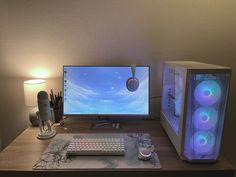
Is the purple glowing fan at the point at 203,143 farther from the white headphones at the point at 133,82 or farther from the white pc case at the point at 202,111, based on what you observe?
the white headphones at the point at 133,82

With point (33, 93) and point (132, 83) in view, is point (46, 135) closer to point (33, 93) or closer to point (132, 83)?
point (33, 93)

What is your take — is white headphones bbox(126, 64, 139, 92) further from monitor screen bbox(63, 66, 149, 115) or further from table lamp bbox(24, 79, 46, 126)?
table lamp bbox(24, 79, 46, 126)

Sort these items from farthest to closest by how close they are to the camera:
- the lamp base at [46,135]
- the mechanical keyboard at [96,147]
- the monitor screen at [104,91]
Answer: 1. the monitor screen at [104,91]
2. the lamp base at [46,135]
3. the mechanical keyboard at [96,147]

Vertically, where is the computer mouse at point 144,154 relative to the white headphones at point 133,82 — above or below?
below

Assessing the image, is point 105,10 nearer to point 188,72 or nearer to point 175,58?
point 175,58

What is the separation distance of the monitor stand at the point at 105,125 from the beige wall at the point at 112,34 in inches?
15.9

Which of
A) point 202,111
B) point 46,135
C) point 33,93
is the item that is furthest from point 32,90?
point 202,111

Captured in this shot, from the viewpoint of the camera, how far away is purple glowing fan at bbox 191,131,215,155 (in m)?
0.99

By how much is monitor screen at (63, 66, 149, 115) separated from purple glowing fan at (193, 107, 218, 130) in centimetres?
50

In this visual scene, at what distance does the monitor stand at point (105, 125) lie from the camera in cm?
144

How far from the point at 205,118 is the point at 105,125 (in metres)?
0.71

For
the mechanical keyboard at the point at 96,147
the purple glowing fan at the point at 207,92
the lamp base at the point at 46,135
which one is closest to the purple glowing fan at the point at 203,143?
the purple glowing fan at the point at 207,92

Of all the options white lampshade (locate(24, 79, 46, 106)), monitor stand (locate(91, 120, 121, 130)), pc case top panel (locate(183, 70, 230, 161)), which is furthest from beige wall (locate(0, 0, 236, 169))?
pc case top panel (locate(183, 70, 230, 161))

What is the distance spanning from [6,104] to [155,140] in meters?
1.21
